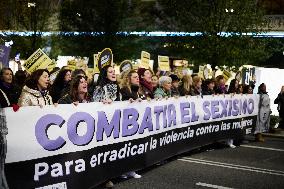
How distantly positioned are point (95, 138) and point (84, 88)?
88 cm

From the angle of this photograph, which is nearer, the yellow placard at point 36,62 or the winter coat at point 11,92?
the winter coat at point 11,92

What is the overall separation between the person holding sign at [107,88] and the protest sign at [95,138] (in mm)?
578

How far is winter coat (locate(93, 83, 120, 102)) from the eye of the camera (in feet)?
25.5

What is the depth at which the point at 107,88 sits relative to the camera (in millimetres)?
7828

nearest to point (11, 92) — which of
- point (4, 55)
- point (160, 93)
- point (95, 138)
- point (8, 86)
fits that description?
point (8, 86)

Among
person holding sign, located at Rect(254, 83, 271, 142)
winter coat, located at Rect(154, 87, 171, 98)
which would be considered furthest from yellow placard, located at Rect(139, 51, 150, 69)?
winter coat, located at Rect(154, 87, 171, 98)

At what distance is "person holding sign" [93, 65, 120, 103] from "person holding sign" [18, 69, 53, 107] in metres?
1.23

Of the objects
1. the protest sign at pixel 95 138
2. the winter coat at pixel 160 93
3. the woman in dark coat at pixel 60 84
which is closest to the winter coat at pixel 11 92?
the woman in dark coat at pixel 60 84

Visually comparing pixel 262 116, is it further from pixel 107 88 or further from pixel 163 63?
pixel 107 88

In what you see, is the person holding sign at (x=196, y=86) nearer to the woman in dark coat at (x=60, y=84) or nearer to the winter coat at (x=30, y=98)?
the woman in dark coat at (x=60, y=84)

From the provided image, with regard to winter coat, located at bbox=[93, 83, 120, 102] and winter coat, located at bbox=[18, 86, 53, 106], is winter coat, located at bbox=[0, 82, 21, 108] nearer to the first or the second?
winter coat, located at bbox=[93, 83, 120, 102]

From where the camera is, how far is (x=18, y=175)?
528 cm

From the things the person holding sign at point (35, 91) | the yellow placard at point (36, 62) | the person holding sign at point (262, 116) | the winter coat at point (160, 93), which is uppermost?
the yellow placard at point (36, 62)

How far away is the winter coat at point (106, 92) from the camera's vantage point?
7773 mm
